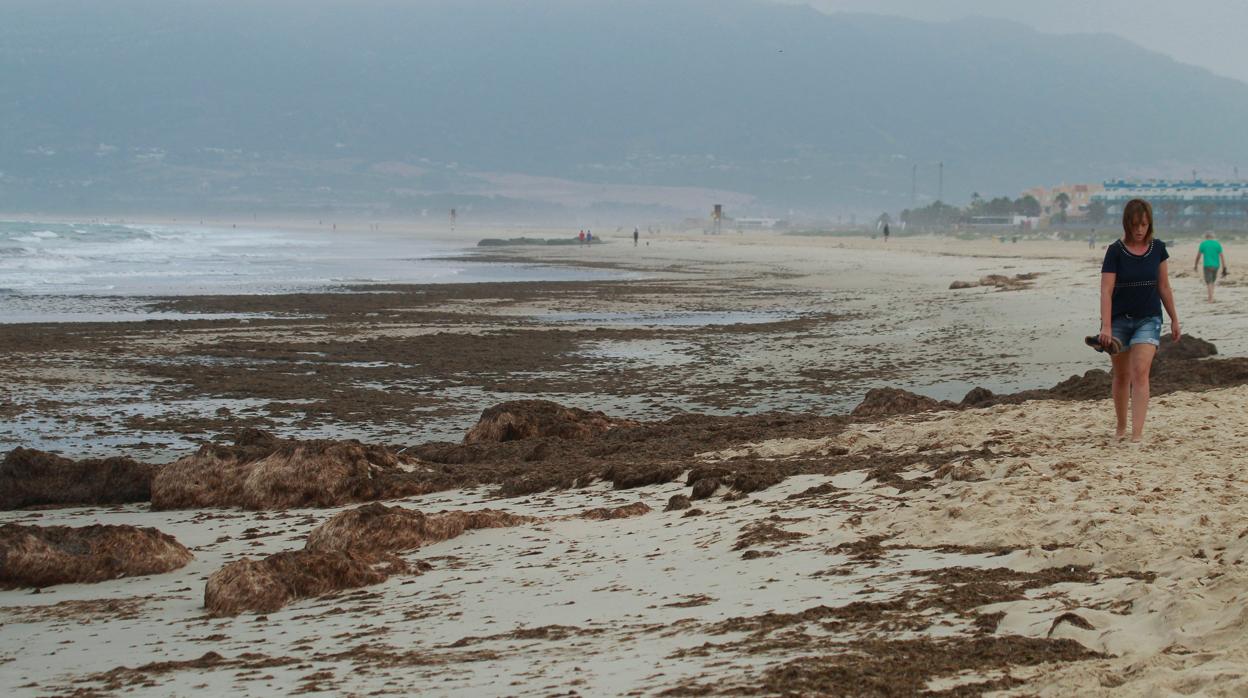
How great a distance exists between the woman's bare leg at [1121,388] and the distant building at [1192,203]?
98.8 meters

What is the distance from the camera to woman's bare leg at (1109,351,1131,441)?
26.1 feet

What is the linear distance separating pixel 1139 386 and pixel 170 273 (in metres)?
38.2

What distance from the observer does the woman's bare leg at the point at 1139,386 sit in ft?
25.6

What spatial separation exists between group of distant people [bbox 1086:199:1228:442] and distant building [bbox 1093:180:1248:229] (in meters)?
98.8

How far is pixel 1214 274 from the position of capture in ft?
71.8

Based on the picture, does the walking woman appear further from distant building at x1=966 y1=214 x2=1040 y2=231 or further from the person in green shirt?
distant building at x1=966 y1=214 x2=1040 y2=231

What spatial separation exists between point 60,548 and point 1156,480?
5.60m

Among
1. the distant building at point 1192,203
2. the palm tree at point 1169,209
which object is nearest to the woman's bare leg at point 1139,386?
the distant building at point 1192,203

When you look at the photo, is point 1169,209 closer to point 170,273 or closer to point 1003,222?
point 1003,222

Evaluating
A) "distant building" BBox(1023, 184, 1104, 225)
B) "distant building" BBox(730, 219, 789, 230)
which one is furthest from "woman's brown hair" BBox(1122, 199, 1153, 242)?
"distant building" BBox(730, 219, 789, 230)

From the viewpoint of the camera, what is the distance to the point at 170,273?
137 ft

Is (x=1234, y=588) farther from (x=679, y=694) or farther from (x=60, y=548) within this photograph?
(x=60, y=548)

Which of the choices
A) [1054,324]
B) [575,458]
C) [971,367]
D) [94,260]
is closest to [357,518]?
[575,458]

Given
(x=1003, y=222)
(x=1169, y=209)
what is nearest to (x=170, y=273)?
(x=1169, y=209)
